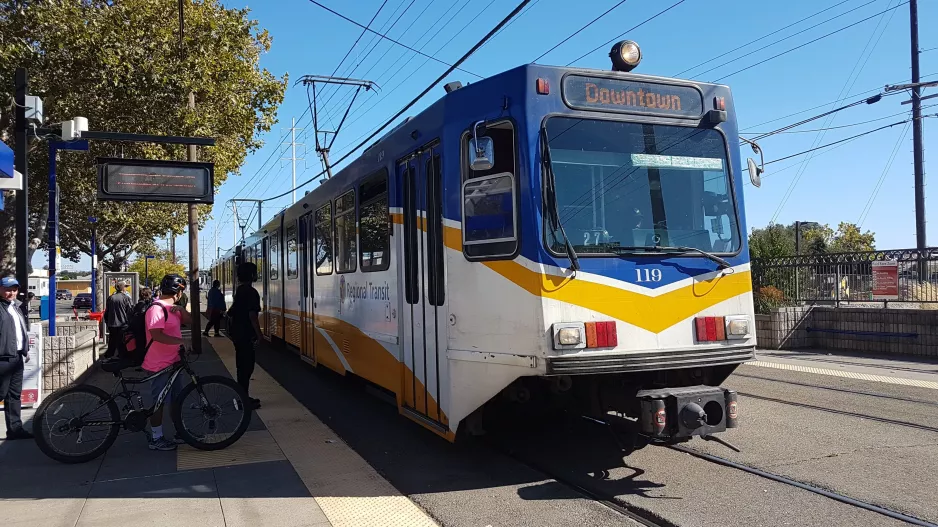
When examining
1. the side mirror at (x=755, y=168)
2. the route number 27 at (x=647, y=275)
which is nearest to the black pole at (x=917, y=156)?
the side mirror at (x=755, y=168)

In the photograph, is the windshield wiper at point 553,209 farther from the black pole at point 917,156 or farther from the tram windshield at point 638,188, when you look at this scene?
the black pole at point 917,156

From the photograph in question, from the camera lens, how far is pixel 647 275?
5457 millimetres

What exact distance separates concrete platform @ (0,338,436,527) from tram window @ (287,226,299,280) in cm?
560

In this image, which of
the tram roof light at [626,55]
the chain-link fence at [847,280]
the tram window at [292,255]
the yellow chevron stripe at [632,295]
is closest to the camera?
the yellow chevron stripe at [632,295]

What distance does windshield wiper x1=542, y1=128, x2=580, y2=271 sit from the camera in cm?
520

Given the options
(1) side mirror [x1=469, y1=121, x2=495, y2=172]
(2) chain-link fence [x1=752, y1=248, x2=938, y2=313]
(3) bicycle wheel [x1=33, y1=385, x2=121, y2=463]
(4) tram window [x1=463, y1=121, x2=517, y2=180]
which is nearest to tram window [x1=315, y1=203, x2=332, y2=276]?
(3) bicycle wheel [x1=33, y1=385, x2=121, y2=463]

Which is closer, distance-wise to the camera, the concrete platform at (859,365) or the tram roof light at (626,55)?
the tram roof light at (626,55)

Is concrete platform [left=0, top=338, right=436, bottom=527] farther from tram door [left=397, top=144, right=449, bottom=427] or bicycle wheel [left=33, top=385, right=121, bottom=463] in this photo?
tram door [left=397, top=144, right=449, bottom=427]

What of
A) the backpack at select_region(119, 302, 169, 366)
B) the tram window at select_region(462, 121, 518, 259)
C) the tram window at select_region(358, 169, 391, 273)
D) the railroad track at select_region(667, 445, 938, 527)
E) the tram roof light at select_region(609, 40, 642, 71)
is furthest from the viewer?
the tram window at select_region(358, 169, 391, 273)

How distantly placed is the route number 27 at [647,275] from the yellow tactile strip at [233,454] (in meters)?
3.72

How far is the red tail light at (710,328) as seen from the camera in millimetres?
5590

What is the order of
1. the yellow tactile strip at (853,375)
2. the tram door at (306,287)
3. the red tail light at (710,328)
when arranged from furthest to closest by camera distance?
the tram door at (306,287) < the yellow tactile strip at (853,375) < the red tail light at (710,328)

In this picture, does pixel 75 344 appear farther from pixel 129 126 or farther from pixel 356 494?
pixel 129 126

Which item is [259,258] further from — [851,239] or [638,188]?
[851,239]
